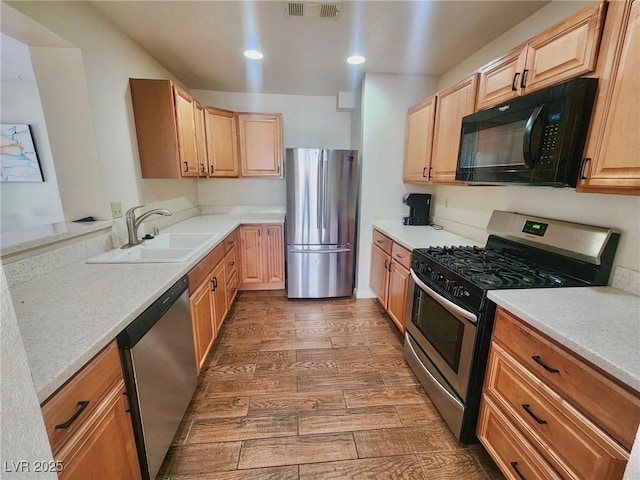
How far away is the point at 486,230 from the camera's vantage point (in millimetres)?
2105

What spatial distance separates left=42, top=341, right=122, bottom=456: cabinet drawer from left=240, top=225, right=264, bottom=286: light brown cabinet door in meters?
2.27

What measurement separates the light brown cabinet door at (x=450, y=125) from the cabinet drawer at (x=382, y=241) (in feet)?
2.20

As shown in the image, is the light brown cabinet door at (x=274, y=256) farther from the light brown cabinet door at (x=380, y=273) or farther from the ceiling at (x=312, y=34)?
the ceiling at (x=312, y=34)

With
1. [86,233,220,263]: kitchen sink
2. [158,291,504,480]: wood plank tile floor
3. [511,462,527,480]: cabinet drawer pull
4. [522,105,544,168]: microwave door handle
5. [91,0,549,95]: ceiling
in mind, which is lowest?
[158,291,504,480]: wood plank tile floor

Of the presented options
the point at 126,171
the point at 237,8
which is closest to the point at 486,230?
the point at 237,8

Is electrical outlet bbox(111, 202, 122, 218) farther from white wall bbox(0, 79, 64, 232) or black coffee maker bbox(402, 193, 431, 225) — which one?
black coffee maker bbox(402, 193, 431, 225)

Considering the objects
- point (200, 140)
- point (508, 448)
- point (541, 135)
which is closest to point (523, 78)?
point (541, 135)

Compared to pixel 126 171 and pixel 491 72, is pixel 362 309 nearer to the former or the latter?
pixel 491 72

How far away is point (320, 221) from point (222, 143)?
1445mm

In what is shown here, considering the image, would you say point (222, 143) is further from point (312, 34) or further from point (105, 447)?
point (105, 447)

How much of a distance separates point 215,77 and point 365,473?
3599 millimetres

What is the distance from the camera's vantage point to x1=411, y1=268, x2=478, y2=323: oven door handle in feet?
4.44

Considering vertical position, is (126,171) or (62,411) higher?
(126,171)

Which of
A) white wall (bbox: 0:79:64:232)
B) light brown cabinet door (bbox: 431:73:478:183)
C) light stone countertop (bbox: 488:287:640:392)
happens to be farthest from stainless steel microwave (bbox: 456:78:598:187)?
white wall (bbox: 0:79:64:232)
